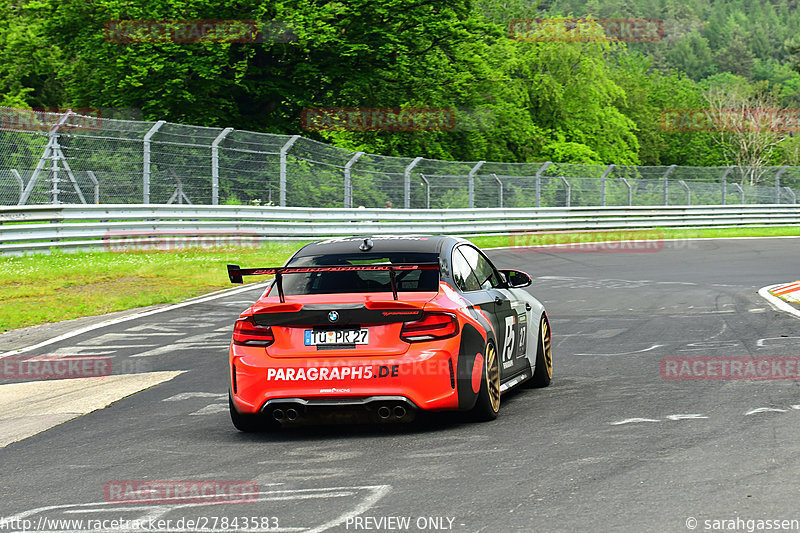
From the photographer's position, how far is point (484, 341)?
7.38 meters

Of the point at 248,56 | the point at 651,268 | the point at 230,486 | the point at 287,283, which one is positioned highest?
the point at 248,56

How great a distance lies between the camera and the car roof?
7953 millimetres

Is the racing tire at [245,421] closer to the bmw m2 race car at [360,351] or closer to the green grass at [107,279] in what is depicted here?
the bmw m2 race car at [360,351]

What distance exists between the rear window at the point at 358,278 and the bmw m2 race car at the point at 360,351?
14mm

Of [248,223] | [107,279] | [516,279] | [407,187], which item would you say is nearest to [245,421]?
[516,279]

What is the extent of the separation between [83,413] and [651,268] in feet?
52.7

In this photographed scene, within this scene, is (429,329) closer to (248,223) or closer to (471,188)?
(248,223)

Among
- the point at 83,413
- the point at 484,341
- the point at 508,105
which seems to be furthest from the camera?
the point at 508,105

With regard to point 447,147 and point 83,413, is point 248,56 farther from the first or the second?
point 83,413

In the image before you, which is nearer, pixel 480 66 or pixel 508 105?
pixel 480 66

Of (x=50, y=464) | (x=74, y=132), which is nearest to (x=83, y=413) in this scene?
(x=50, y=464)
